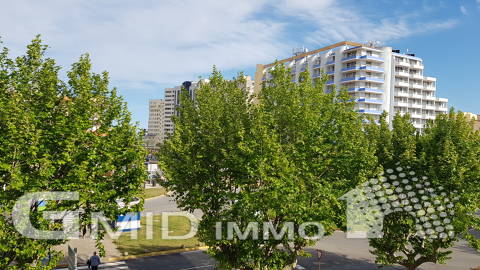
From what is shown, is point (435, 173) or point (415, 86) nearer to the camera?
point (435, 173)

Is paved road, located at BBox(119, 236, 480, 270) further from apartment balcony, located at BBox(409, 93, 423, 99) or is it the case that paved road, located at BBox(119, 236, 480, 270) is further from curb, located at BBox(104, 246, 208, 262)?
apartment balcony, located at BBox(409, 93, 423, 99)

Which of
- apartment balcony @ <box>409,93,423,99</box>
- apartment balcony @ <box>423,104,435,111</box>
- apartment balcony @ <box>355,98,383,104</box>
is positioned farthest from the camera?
apartment balcony @ <box>423,104,435,111</box>

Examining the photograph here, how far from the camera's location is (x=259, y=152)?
15.0m

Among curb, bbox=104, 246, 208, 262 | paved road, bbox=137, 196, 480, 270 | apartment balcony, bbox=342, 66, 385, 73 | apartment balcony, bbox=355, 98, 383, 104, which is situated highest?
apartment balcony, bbox=342, 66, 385, 73

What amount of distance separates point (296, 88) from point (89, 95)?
850 cm

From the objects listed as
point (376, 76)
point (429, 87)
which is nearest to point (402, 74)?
point (376, 76)

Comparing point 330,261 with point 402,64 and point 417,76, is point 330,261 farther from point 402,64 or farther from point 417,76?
point 417,76

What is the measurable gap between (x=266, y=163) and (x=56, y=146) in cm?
739

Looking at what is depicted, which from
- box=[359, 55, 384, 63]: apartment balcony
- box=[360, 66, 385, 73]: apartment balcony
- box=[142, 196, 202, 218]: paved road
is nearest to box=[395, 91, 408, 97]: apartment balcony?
box=[360, 66, 385, 73]: apartment balcony

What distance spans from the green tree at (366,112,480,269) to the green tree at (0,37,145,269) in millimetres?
11665

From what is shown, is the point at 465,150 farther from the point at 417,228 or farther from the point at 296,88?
the point at 296,88

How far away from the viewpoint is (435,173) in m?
17.4

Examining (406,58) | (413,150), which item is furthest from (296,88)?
(406,58)

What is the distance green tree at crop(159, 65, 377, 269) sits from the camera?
1464 centimetres
